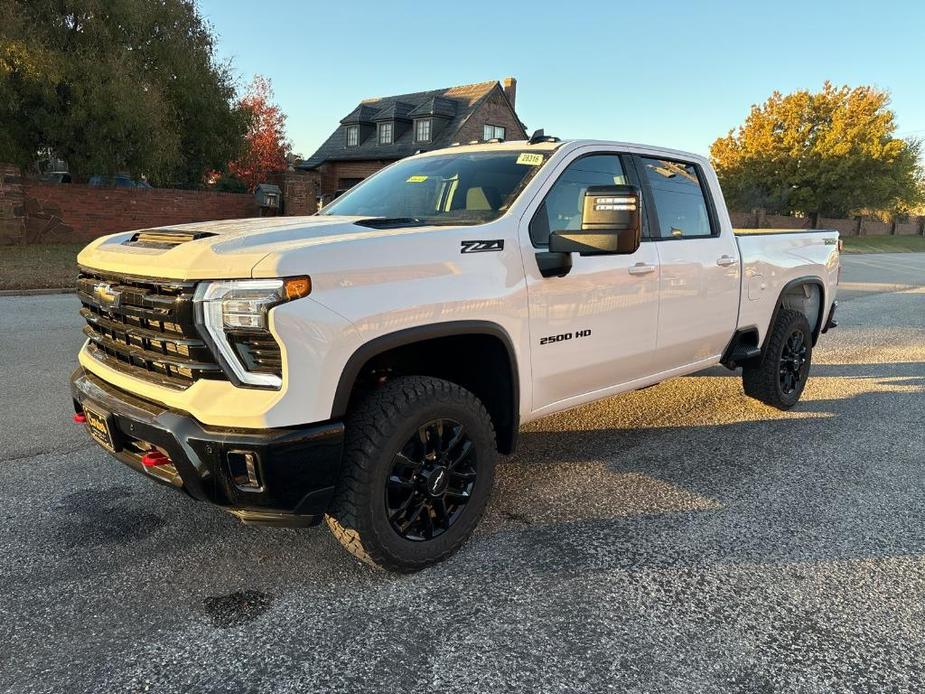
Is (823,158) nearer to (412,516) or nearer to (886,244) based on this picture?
(886,244)

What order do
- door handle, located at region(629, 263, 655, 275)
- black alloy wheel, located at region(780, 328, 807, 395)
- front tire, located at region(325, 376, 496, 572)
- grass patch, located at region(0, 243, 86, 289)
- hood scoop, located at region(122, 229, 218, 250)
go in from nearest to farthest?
front tire, located at region(325, 376, 496, 572)
hood scoop, located at region(122, 229, 218, 250)
door handle, located at region(629, 263, 655, 275)
black alloy wheel, located at region(780, 328, 807, 395)
grass patch, located at region(0, 243, 86, 289)

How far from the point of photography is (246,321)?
2383 mm

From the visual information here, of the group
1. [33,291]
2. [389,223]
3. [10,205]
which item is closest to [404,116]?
[10,205]

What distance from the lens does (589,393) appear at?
3.72 meters

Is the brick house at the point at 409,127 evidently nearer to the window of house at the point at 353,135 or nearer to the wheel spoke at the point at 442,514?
the window of house at the point at 353,135

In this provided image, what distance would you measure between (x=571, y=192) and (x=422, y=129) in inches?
1302

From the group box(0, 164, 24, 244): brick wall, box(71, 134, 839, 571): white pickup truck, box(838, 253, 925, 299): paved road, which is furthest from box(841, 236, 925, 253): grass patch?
box(71, 134, 839, 571): white pickup truck

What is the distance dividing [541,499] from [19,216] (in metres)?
17.3

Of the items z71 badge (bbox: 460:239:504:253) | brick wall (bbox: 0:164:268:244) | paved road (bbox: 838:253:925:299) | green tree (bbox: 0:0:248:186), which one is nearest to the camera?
z71 badge (bbox: 460:239:504:253)

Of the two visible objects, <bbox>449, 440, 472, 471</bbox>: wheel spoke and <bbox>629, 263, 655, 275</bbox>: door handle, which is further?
<bbox>629, 263, 655, 275</bbox>: door handle

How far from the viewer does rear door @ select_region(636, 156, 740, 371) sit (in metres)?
4.06

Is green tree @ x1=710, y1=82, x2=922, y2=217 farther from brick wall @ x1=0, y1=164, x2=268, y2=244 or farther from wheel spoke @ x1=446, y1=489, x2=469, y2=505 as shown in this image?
wheel spoke @ x1=446, y1=489, x2=469, y2=505

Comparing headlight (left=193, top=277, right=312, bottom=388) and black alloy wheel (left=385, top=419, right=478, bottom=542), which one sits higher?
headlight (left=193, top=277, right=312, bottom=388)

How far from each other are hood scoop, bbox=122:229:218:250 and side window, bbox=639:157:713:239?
8.73 ft
